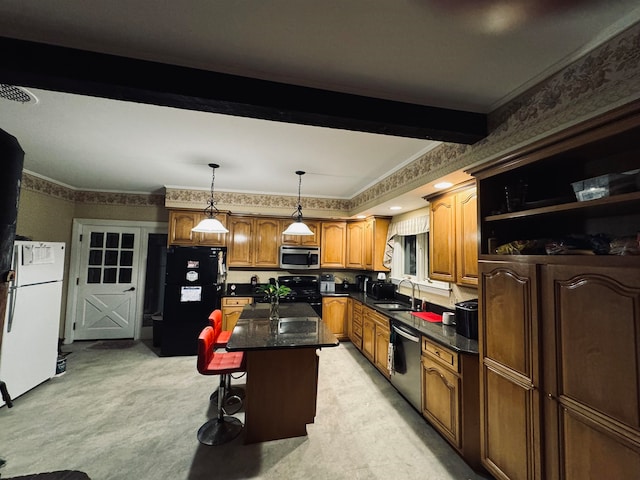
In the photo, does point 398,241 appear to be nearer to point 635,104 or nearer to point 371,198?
point 371,198

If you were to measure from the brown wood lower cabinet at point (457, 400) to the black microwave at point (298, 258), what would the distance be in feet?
9.08

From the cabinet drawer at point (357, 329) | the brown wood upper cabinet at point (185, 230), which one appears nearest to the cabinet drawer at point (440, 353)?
the cabinet drawer at point (357, 329)

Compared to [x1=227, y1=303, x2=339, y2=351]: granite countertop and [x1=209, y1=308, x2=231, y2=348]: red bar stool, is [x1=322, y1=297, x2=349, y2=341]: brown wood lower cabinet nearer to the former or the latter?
[x1=227, y1=303, x2=339, y2=351]: granite countertop

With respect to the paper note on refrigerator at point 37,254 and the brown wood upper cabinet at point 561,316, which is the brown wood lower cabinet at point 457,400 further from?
the paper note on refrigerator at point 37,254

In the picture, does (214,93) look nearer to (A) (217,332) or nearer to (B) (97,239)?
(A) (217,332)

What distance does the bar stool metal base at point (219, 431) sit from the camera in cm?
217

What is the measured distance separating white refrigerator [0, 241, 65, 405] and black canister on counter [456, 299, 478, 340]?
4.15 meters

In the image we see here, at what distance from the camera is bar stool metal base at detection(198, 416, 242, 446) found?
217cm

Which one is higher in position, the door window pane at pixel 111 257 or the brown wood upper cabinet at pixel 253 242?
the brown wood upper cabinet at pixel 253 242

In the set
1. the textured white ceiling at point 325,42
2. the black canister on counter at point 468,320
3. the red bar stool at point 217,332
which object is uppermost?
the textured white ceiling at point 325,42

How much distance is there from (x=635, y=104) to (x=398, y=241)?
3350 millimetres

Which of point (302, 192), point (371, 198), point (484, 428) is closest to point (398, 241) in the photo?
point (371, 198)

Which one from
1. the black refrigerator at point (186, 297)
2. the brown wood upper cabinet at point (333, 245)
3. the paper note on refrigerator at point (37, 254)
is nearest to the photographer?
the paper note on refrigerator at point (37, 254)

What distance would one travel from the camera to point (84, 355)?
12.8ft
